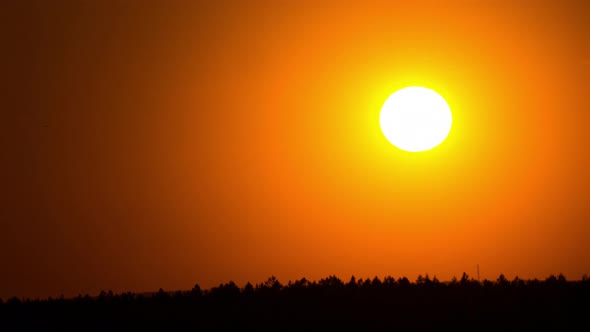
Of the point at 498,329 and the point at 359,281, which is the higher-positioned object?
the point at 359,281

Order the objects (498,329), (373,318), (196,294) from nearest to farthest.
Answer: (498,329)
(373,318)
(196,294)

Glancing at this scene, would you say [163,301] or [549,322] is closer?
[549,322]

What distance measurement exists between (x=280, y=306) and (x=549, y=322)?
49.2ft

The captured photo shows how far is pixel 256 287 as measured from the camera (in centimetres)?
7612

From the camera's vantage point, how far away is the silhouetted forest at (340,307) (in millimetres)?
62188

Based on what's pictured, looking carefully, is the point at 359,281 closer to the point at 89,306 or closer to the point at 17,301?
the point at 89,306

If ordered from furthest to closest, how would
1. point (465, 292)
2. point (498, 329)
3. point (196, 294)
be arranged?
1. point (196, 294)
2. point (465, 292)
3. point (498, 329)

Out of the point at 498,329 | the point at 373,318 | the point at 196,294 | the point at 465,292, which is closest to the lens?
the point at 498,329

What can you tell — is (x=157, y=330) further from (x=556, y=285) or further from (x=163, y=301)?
(x=556, y=285)

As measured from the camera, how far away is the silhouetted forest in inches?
2448

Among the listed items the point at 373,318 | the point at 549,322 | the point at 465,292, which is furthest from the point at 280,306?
the point at 549,322

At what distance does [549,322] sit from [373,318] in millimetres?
9184

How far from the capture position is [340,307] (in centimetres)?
6644

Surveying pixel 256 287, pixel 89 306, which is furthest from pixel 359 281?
pixel 89 306
